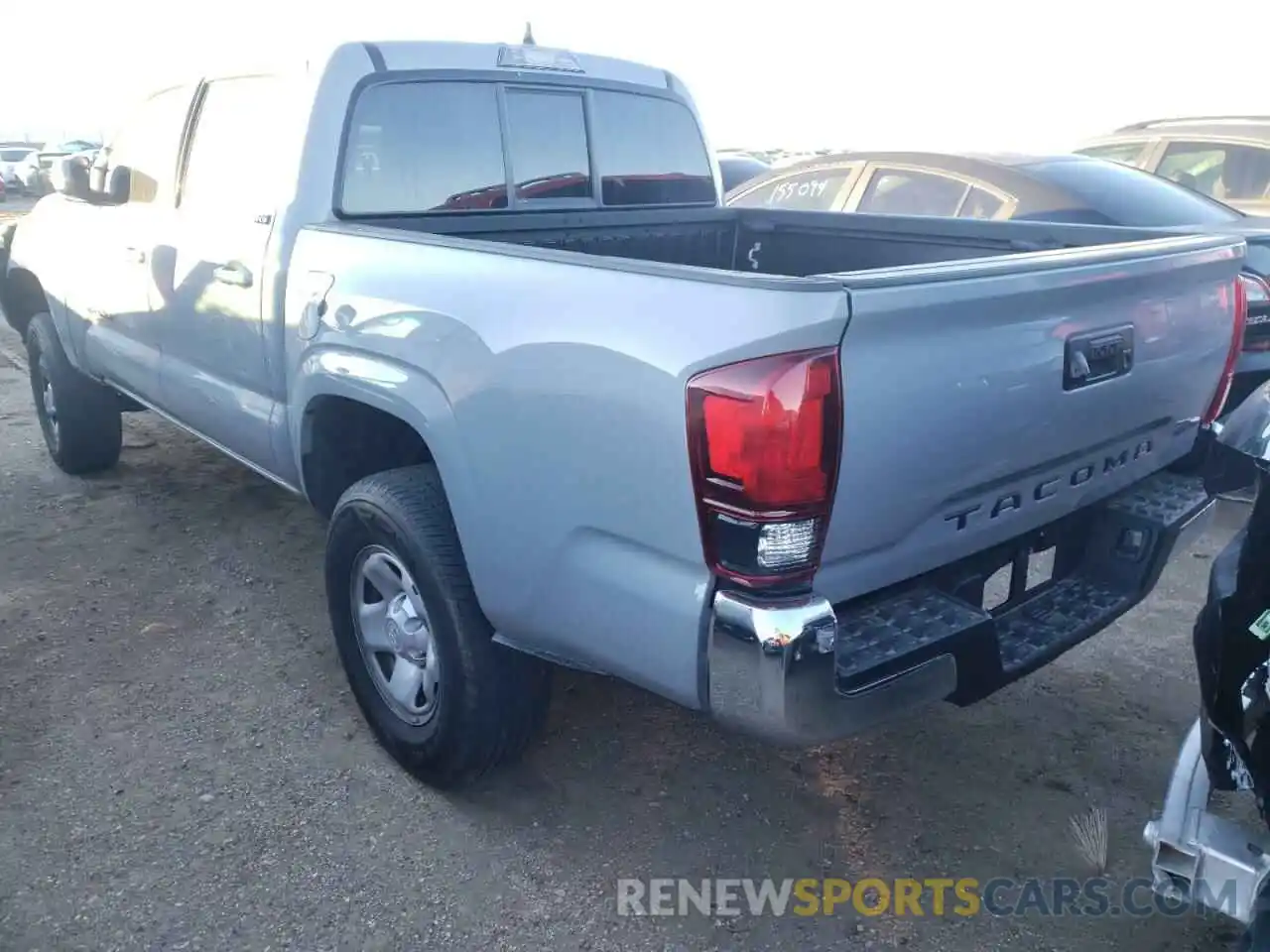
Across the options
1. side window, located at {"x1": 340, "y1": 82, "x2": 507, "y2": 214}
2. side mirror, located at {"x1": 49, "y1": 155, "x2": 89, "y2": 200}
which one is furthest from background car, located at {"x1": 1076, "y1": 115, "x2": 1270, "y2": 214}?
side mirror, located at {"x1": 49, "y1": 155, "x2": 89, "y2": 200}

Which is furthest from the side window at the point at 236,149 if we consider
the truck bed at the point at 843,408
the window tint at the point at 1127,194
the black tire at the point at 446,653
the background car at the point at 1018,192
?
the window tint at the point at 1127,194

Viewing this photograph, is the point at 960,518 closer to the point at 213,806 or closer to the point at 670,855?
the point at 670,855

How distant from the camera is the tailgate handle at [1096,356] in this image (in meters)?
2.32

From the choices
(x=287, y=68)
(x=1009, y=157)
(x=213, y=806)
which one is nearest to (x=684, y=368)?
(x=213, y=806)

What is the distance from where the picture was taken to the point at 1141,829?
2820 millimetres

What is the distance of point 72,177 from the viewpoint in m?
4.51

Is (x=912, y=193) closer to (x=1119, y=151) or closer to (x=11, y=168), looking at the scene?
(x=1119, y=151)

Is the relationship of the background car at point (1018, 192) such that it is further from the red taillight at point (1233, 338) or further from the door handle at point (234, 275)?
the door handle at point (234, 275)

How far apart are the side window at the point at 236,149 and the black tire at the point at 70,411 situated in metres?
1.70

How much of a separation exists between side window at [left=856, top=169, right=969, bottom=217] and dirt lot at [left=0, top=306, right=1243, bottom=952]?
2.92 metres

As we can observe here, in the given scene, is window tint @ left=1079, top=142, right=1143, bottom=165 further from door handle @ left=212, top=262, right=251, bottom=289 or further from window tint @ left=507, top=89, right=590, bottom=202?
door handle @ left=212, top=262, right=251, bottom=289

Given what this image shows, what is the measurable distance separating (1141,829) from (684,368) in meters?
1.87

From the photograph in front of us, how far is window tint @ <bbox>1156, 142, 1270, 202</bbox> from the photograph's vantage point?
7.67m

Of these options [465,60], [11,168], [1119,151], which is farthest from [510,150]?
[11,168]
